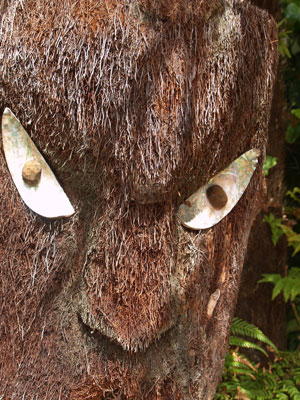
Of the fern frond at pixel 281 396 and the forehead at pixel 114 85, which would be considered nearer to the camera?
the forehead at pixel 114 85

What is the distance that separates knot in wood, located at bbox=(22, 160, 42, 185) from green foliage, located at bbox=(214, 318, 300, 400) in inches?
46.5

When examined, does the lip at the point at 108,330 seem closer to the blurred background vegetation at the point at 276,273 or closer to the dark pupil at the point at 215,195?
the dark pupil at the point at 215,195

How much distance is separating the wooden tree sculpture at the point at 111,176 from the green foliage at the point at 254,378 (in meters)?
0.71

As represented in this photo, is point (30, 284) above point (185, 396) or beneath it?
above

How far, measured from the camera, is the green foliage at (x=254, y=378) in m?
1.97

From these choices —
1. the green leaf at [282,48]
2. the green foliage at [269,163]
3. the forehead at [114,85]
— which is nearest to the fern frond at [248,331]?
the green foliage at [269,163]

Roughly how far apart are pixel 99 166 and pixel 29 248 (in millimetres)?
257

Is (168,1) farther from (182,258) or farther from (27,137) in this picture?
(182,258)

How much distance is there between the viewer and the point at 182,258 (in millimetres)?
1338

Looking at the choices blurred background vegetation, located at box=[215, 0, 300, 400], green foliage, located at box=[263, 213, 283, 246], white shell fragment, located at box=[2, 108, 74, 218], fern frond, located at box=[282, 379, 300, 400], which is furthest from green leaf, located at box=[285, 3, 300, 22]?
white shell fragment, located at box=[2, 108, 74, 218]

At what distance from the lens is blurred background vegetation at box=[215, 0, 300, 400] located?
2117 mm

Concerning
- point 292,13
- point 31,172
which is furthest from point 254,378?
point 292,13

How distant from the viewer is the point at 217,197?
Result: 136 cm

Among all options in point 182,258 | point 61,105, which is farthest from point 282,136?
point 61,105
